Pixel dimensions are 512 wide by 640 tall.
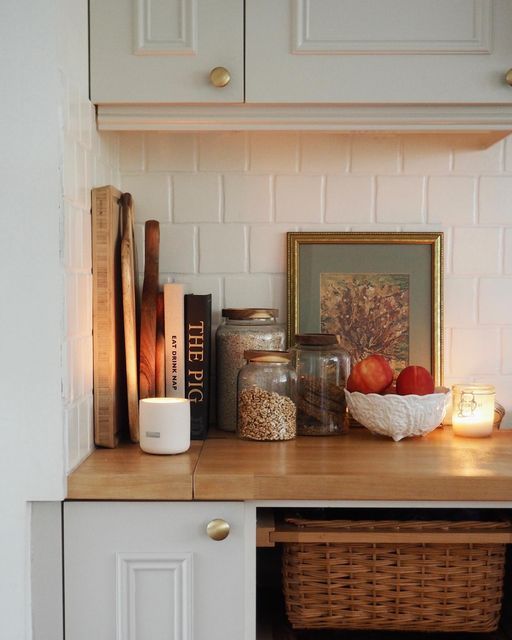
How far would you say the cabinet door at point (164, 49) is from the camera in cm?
142

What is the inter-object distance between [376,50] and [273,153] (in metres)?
0.39

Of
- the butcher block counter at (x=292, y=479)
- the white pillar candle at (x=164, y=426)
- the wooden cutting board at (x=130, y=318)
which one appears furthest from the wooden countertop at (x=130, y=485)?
the wooden cutting board at (x=130, y=318)

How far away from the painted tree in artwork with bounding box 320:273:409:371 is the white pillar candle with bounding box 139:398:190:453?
1.54 ft

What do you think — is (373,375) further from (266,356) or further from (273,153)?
(273,153)

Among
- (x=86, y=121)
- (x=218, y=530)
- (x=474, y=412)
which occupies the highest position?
(x=86, y=121)

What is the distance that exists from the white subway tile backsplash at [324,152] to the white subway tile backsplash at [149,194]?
12.2 inches

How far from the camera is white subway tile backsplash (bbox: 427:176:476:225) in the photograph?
175cm

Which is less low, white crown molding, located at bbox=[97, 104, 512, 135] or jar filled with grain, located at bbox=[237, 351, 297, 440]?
white crown molding, located at bbox=[97, 104, 512, 135]

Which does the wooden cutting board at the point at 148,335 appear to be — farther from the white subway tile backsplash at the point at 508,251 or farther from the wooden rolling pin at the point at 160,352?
the white subway tile backsplash at the point at 508,251

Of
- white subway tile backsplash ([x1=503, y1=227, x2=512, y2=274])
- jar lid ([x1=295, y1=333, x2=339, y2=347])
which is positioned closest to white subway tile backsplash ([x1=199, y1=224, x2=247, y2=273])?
jar lid ([x1=295, y1=333, x2=339, y2=347])

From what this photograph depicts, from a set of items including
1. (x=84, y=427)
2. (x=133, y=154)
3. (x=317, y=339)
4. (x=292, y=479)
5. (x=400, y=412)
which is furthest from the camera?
(x=133, y=154)

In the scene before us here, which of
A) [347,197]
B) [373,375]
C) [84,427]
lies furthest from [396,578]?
[347,197]

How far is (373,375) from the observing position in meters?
1.54

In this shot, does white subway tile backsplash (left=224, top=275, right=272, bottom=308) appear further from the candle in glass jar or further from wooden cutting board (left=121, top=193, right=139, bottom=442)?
the candle in glass jar
